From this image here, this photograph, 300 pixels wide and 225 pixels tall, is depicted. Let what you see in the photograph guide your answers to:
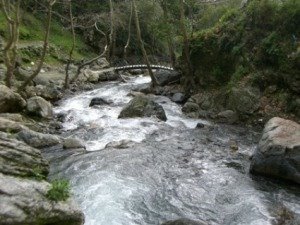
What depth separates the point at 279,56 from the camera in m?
17.1

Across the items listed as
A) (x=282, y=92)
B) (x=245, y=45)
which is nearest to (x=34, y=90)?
(x=245, y=45)

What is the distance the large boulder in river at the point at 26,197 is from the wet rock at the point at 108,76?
21.3 m

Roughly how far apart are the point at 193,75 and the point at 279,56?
5596 mm

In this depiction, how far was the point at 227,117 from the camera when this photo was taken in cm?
1700

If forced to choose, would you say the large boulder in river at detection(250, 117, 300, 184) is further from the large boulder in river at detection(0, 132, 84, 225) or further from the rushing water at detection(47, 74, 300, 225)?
the large boulder in river at detection(0, 132, 84, 225)

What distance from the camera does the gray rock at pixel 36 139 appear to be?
12.9 m

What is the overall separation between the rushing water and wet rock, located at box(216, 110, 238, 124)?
29.0 inches

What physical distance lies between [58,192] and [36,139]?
267 inches

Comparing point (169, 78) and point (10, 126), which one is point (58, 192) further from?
point (169, 78)

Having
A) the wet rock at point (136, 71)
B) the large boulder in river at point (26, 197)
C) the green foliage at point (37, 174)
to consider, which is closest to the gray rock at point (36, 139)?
the large boulder in river at point (26, 197)

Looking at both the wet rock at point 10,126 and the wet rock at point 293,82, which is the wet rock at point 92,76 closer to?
the wet rock at point 10,126

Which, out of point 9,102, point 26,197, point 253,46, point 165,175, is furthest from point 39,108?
point 26,197

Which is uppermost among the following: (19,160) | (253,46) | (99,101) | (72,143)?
(253,46)

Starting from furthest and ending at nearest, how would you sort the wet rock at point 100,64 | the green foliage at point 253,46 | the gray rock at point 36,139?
the wet rock at point 100,64, the green foliage at point 253,46, the gray rock at point 36,139
